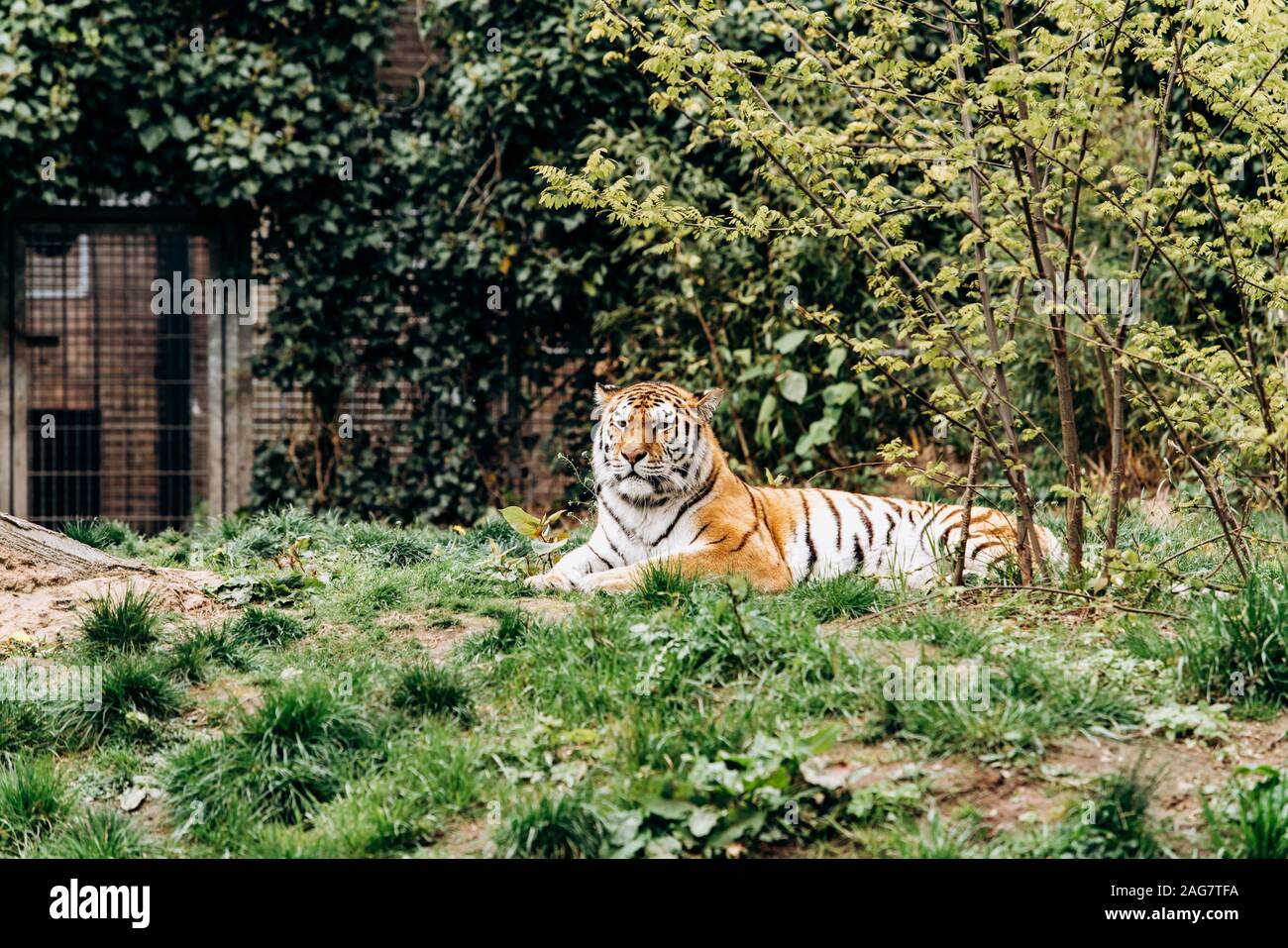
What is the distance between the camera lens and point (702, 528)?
18.4 feet

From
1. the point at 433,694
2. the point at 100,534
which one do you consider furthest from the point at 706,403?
the point at 100,534

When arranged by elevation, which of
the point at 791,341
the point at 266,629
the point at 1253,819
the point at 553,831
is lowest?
the point at 553,831

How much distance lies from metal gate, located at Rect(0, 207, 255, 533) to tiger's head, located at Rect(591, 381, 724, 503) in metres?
5.09

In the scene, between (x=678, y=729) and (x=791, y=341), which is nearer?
(x=678, y=729)

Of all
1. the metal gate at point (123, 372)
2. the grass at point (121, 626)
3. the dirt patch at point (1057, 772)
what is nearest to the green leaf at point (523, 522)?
the grass at point (121, 626)

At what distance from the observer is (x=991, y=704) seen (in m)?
3.78

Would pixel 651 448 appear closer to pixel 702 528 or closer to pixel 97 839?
pixel 702 528

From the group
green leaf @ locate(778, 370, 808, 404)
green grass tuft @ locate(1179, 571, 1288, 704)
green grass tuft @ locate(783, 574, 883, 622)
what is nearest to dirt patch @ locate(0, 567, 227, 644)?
green grass tuft @ locate(783, 574, 883, 622)

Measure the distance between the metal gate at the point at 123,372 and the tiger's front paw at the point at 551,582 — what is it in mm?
5089

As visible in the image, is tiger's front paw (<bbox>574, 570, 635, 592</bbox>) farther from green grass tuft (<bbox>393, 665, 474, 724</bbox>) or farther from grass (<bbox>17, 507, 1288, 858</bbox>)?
green grass tuft (<bbox>393, 665, 474, 724</bbox>)

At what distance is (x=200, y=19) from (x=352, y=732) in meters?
7.70

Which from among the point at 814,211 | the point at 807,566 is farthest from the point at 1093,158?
the point at 807,566

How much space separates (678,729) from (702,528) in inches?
77.1
